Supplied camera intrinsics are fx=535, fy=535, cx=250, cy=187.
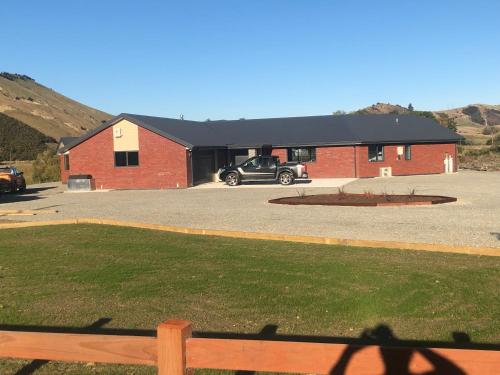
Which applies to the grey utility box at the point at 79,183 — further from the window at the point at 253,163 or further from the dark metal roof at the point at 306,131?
the window at the point at 253,163

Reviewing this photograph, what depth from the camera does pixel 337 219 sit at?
614 inches

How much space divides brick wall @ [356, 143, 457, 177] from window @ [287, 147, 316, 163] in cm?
333

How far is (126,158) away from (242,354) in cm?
3326

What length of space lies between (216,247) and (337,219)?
18.6 feet

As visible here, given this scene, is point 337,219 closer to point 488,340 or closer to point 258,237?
point 258,237

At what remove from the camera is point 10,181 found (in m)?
30.4

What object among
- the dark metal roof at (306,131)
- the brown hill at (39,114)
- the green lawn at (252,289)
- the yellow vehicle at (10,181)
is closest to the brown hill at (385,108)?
the brown hill at (39,114)

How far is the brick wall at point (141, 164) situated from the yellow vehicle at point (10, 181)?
4722 millimetres

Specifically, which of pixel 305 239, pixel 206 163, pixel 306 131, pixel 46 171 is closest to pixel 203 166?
pixel 206 163

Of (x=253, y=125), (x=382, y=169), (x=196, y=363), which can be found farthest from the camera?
(x=253, y=125)

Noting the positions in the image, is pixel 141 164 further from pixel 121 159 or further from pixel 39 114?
pixel 39 114

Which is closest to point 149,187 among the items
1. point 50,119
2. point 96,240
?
point 96,240

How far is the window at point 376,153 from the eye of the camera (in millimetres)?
39312

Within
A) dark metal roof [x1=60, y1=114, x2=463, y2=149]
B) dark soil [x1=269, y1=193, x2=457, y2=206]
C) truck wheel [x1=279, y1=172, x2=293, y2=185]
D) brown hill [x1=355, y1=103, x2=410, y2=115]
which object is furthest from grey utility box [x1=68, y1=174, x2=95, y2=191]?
brown hill [x1=355, y1=103, x2=410, y2=115]
